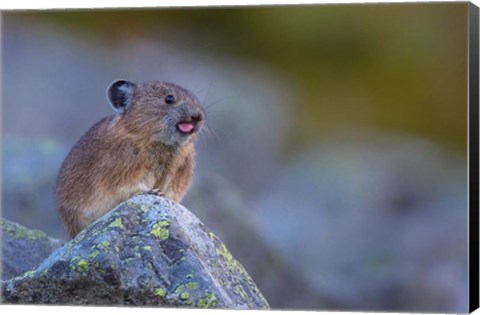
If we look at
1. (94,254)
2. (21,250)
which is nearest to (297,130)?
(21,250)

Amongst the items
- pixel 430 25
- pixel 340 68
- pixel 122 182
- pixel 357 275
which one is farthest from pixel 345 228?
pixel 122 182

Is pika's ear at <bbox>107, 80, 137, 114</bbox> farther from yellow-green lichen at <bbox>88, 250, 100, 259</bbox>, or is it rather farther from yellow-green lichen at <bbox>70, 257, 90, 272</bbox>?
yellow-green lichen at <bbox>70, 257, 90, 272</bbox>

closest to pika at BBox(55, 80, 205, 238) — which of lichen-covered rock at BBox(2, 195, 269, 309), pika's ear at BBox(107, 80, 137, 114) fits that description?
pika's ear at BBox(107, 80, 137, 114)

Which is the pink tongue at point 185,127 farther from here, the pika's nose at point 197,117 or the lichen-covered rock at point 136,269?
the lichen-covered rock at point 136,269

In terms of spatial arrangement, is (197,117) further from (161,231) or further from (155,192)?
(161,231)

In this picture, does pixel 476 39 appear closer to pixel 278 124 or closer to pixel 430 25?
pixel 430 25

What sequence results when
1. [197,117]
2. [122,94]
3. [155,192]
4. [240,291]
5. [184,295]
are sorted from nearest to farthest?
[184,295], [240,291], [155,192], [197,117], [122,94]

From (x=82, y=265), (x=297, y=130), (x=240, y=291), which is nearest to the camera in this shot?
(x=82, y=265)
